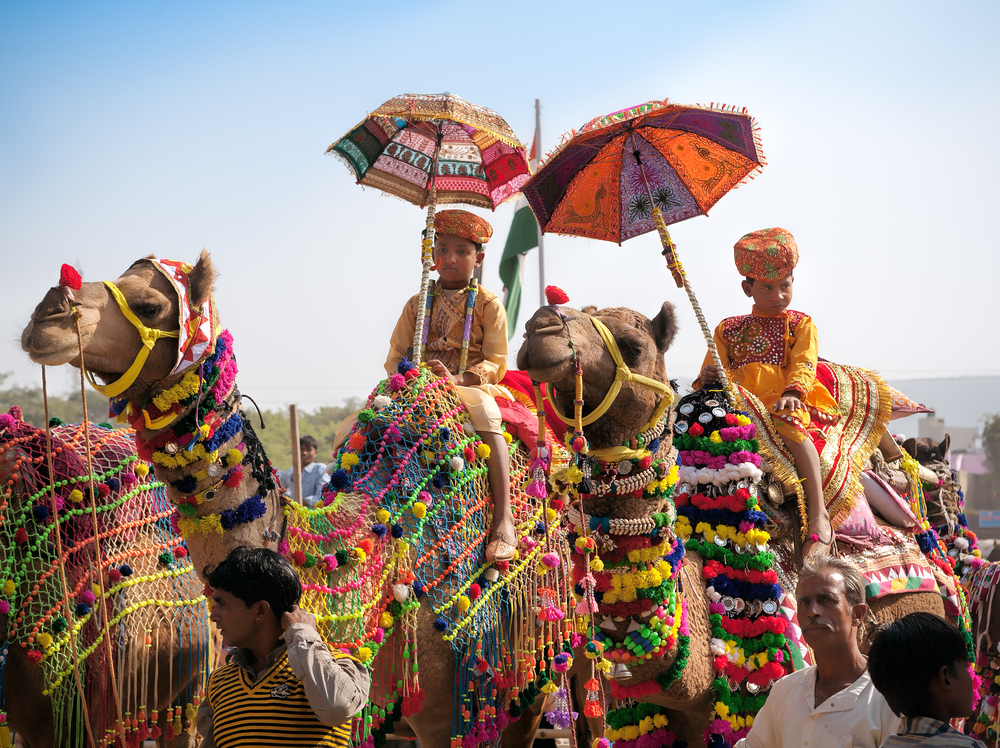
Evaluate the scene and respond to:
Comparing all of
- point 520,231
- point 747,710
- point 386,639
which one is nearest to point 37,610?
point 386,639

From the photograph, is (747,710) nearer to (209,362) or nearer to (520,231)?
(209,362)

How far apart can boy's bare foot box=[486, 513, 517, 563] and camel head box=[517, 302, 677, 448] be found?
68 centimetres

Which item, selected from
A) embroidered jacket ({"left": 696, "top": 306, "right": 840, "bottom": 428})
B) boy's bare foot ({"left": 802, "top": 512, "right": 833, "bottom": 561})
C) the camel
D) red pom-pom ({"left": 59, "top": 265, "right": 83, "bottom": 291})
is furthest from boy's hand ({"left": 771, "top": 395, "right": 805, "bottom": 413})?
red pom-pom ({"left": 59, "top": 265, "right": 83, "bottom": 291})

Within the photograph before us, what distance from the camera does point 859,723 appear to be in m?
2.53

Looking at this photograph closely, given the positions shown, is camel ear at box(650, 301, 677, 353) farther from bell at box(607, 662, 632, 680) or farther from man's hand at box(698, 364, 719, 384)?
bell at box(607, 662, 632, 680)

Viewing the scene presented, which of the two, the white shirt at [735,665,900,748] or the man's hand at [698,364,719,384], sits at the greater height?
the man's hand at [698,364,719,384]

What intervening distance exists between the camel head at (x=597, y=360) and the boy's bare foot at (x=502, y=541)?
0.68 m

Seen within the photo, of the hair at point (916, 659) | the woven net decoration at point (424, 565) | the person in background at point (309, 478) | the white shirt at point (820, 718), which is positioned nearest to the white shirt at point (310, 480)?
the person in background at point (309, 478)

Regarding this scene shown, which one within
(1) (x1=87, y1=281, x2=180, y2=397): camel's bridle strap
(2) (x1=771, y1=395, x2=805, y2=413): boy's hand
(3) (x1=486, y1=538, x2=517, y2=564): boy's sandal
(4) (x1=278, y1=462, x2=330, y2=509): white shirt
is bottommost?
(4) (x1=278, y1=462, x2=330, y2=509): white shirt

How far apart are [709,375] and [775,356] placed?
565mm

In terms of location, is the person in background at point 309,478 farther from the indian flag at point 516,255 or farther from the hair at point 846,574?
the hair at point 846,574

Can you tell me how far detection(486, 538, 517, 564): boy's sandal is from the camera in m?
4.01

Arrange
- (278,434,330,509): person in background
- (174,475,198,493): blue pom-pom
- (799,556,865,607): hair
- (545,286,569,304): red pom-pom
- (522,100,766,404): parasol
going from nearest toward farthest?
(799,556,865,607): hair
(174,475,198,493): blue pom-pom
(545,286,569,304): red pom-pom
(522,100,766,404): parasol
(278,434,330,509): person in background

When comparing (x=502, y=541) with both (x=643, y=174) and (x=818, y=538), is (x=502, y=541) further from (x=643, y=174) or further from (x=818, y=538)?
(x=643, y=174)
